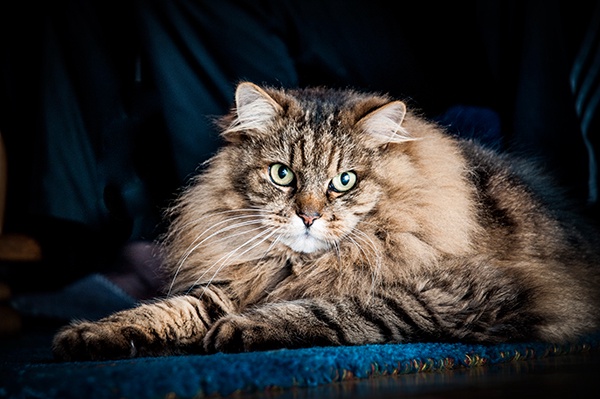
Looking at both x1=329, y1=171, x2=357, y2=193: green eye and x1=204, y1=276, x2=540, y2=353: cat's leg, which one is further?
x1=329, y1=171, x2=357, y2=193: green eye

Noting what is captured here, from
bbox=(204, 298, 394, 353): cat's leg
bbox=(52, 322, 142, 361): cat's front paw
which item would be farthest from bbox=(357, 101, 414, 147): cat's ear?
bbox=(52, 322, 142, 361): cat's front paw

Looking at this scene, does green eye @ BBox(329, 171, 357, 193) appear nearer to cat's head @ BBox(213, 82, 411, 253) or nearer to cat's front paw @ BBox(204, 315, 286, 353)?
cat's head @ BBox(213, 82, 411, 253)

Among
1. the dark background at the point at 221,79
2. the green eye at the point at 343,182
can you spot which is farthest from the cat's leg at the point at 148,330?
the dark background at the point at 221,79

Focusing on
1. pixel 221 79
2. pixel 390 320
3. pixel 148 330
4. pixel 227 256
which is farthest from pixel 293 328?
pixel 221 79

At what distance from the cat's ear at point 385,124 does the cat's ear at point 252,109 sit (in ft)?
0.78

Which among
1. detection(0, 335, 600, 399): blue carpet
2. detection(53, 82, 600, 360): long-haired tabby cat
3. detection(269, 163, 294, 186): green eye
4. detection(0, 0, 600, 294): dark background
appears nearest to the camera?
detection(0, 335, 600, 399): blue carpet

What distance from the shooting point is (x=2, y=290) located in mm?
2330

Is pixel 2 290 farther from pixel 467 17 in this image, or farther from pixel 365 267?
pixel 467 17

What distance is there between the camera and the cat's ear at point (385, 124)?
166 centimetres

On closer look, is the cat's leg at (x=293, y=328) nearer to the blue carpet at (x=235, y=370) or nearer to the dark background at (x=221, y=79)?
the blue carpet at (x=235, y=370)

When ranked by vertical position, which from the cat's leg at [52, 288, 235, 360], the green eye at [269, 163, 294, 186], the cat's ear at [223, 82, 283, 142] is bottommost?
the cat's leg at [52, 288, 235, 360]

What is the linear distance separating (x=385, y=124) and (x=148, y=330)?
0.78m

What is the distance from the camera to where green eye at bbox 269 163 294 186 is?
1670 millimetres

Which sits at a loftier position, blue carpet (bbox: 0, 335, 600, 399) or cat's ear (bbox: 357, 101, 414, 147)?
cat's ear (bbox: 357, 101, 414, 147)
